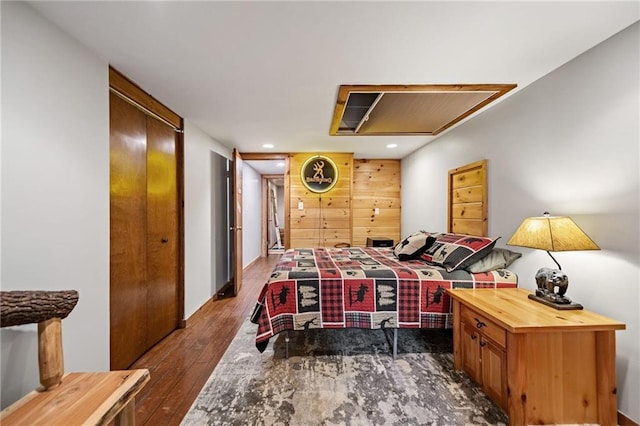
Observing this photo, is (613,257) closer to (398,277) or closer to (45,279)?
(398,277)

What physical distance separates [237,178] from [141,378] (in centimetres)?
319

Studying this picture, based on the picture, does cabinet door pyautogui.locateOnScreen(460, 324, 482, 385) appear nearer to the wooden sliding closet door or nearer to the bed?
the bed

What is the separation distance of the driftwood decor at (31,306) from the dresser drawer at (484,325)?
7.17ft

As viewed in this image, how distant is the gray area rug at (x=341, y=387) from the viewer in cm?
166

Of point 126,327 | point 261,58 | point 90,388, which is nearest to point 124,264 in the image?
point 126,327

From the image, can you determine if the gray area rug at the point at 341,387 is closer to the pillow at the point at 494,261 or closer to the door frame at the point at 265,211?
the pillow at the point at 494,261

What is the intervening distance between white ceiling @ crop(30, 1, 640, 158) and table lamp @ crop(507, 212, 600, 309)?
1.10 meters

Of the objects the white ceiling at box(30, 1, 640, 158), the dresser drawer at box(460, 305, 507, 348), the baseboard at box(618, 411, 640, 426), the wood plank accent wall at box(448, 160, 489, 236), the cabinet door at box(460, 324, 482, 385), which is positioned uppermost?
the white ceiling at box(30, 1, 640, 158)

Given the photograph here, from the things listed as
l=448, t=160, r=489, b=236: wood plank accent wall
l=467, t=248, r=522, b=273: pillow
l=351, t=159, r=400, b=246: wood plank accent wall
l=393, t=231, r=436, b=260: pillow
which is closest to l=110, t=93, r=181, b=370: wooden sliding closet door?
l=393, t=231, r=436, b=260: pillow

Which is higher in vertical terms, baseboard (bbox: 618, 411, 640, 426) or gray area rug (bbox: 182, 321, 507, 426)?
baseboard (bbox: 618, 411, 640, 426)

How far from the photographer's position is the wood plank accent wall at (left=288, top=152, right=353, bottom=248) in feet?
15.6

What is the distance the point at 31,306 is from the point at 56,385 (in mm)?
371

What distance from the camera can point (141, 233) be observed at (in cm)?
236

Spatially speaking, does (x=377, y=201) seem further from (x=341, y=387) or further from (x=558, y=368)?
(x=558, y=368)
